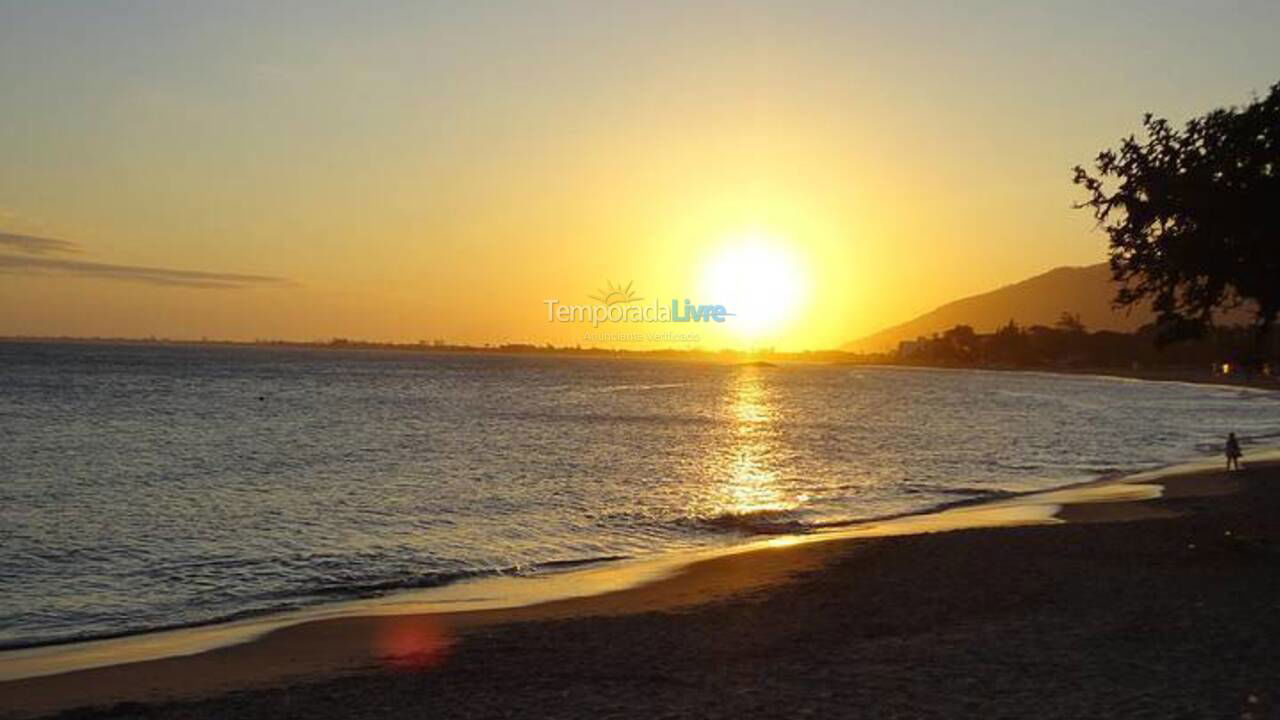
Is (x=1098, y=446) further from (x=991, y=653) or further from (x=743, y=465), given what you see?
(x=991, y=653)

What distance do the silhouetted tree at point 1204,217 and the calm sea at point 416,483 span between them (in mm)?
11241

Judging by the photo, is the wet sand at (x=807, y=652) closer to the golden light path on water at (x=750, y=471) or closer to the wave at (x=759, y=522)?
the wave at (x=759, y=522)

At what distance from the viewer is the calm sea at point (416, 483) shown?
21453 millimetres

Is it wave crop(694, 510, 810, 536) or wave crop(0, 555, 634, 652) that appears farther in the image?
wave crop(694, 510, 810, 536)

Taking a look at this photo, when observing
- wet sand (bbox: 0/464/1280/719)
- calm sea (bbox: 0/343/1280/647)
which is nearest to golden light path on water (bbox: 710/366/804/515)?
calm sea (bbox: 0/343/1280/647)

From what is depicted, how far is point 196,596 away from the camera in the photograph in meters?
19.5

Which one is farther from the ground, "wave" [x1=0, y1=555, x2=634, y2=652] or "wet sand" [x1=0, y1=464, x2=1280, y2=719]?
"wet sand" [x1=0, y1=464, x2=1280, y2=719]

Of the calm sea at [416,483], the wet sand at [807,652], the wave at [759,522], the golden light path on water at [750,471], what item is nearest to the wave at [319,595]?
the calm sea at [416,483]

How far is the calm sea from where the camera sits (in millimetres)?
21453

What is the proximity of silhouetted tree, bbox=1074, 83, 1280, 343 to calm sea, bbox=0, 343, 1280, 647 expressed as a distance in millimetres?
11241

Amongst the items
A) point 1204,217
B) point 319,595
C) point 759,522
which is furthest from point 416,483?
point 1204,217

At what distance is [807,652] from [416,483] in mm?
28639

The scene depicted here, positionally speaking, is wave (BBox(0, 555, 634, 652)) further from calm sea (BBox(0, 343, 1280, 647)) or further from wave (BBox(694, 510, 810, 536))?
wave (BBox(694, 510, 810, 536))

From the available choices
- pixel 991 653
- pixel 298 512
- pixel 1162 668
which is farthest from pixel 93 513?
pixel 1162 668
